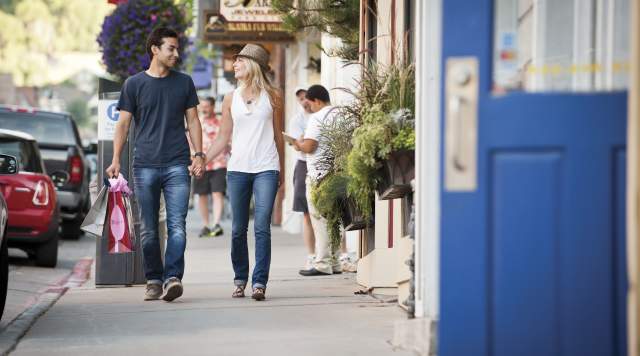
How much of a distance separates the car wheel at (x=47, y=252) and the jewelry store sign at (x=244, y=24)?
14.9ft

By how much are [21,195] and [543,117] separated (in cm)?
947

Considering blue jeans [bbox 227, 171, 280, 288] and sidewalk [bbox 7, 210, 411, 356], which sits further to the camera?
blue jeans [bbox 227, 171, 280, 288]

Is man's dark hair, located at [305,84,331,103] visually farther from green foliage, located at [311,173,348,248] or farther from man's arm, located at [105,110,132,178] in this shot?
man's arm, located at [105,110,132,178]

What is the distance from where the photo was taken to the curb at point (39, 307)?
7667 mm

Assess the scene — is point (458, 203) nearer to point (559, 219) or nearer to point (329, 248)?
point (559, 219)

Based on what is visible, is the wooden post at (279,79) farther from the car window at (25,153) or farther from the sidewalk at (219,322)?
the sidewalk at (219,322)

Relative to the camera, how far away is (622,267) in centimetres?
502

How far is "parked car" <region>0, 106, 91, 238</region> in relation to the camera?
18.8m

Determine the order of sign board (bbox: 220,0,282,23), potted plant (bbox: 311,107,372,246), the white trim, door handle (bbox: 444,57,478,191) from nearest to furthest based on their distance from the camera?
door handle (bbox: 444,57,478,191), the white trim, potted plant (bbox: 311,107,372,246), sign board (bbox: 220,0,282,23)

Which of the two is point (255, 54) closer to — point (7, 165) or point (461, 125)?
point (7, 165)

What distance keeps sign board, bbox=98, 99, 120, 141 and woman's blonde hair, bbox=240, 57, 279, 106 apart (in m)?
1.52

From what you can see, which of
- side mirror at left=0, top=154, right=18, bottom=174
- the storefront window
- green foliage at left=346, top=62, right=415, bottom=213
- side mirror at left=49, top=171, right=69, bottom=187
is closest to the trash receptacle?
side mirror at left=0, top=154, right=18, bottom=174

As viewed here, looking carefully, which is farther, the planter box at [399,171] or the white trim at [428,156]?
the planter box at [399,171]

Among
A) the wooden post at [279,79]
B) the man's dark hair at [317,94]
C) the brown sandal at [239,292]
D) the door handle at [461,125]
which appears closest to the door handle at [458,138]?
the door handle at [461,125]
